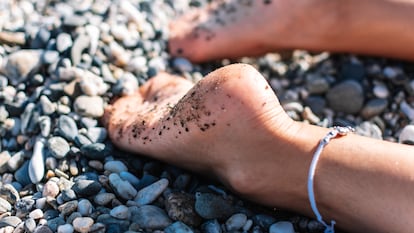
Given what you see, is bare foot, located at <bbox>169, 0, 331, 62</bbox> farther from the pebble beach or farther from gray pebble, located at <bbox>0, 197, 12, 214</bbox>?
gray pebble, located at <bbox>0, 197, 12, 214</bbox>

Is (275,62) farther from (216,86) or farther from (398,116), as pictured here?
(216,86)

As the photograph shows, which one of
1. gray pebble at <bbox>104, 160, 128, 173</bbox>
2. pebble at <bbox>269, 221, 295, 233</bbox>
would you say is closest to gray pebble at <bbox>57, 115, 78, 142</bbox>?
gray pebble at <bbox>104, 160, 128, 173</bbox>

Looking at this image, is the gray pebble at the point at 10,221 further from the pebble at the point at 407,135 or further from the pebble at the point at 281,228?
the pebble at the point at 407,135

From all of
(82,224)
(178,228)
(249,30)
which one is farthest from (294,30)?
(82,224)

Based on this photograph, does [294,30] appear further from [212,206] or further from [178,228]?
[178,228]

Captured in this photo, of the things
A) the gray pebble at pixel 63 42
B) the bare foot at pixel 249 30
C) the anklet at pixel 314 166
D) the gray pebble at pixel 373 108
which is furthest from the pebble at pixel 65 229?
the gray pebble at pixel 373 108

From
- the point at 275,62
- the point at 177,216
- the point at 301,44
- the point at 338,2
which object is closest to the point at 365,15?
the point at 338,2
